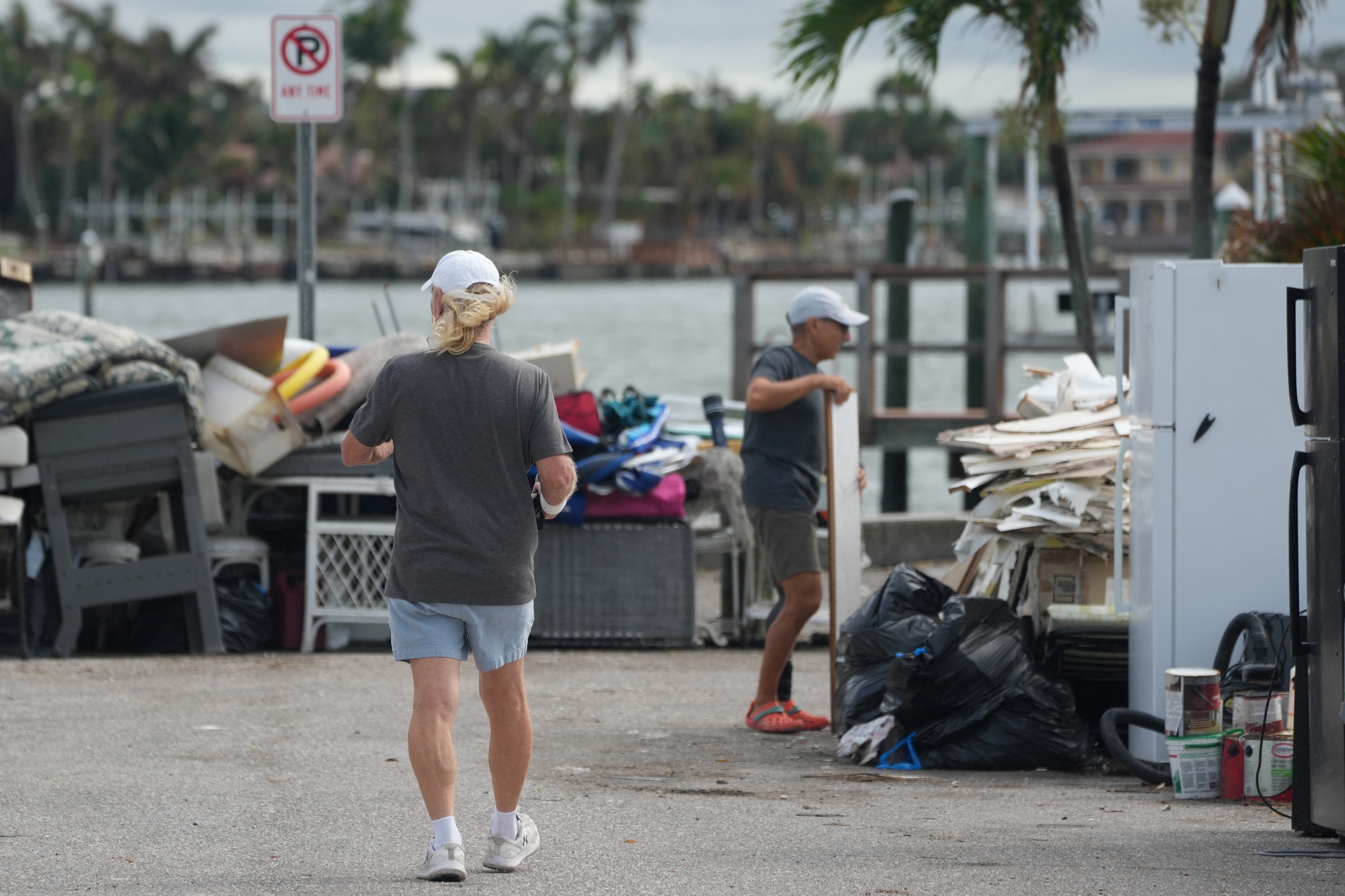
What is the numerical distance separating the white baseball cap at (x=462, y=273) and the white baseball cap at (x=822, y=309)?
2431 mm

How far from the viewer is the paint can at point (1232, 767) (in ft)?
18.0

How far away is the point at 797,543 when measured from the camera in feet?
22.2

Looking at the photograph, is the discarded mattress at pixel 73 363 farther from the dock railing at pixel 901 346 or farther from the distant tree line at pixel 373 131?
the distant tree line at pixel 373 131

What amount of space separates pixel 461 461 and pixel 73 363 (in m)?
3.96

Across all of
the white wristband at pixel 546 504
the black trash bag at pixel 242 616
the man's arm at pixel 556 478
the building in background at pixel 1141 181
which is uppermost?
the building in background at pixel 1141 181

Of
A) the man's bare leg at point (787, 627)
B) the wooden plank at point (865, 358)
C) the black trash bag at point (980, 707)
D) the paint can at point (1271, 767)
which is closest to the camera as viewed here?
the paint can at point (1271, 767)

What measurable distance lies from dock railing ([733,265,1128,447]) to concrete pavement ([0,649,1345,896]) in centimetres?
681

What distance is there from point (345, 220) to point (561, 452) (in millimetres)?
125132

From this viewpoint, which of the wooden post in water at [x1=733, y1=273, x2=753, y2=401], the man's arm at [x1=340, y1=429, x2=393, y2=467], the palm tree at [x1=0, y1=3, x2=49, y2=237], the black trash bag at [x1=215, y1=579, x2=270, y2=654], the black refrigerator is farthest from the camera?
the palm tree at [x1=0, y1=3, x2=49, y2=237]

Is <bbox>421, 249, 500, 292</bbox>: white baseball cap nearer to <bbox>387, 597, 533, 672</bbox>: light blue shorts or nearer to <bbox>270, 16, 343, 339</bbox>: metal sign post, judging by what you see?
<bbox>387, 597, 533, 672</bbox>: light blue shorts

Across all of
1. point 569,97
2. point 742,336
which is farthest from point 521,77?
point 742,336

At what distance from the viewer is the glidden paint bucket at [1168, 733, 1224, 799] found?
5516mm

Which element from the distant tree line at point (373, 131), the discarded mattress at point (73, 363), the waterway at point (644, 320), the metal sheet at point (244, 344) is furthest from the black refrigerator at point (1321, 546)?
the distant tree line at point (373, 131)

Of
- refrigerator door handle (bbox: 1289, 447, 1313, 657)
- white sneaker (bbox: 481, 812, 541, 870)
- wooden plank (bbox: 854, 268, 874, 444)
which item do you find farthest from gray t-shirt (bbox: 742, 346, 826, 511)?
wooden plank (bbox: 854, 268, 874, 444)
